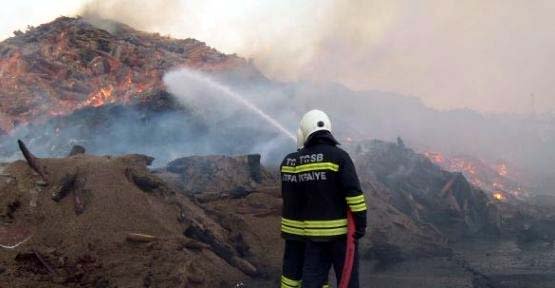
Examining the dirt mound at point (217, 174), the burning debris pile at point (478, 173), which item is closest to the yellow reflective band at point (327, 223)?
the dirt mound at point (217, 174)

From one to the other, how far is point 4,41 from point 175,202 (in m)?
33.8

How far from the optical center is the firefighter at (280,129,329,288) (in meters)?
4.23

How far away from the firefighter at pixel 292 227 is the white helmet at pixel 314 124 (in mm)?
101

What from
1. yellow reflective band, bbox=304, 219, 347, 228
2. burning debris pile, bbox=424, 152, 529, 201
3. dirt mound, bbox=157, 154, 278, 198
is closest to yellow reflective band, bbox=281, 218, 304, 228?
yellow reflective band, bbox=304, 219, 347, 228

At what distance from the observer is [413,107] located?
58594mm

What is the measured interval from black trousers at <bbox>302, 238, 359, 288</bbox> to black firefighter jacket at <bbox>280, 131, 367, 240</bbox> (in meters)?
0.09

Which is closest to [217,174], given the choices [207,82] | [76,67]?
[207,82]

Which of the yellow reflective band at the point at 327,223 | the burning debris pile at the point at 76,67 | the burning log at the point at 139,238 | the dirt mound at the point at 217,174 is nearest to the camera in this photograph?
the yellow reflective band at the point at 327,223

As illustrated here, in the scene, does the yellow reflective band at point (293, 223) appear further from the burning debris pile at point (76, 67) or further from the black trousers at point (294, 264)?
the burning debris pile at point (76, 67)

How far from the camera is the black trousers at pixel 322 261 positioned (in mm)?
4055

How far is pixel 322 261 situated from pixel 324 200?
55 centimetres

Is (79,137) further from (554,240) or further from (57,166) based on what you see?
(554,240)

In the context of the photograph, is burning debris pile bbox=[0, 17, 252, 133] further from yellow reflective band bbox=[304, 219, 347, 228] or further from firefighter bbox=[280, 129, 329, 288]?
yellow reflective band bbox=[304, 219, 347, 228]

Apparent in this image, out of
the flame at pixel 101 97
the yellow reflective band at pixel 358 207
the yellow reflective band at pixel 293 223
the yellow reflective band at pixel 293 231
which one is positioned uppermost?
the flame at pixel 101 97
